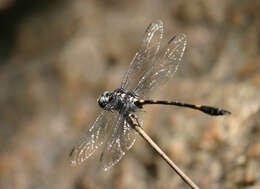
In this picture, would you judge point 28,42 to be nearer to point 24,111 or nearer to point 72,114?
point 24,111

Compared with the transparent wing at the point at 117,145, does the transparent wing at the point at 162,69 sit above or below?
above

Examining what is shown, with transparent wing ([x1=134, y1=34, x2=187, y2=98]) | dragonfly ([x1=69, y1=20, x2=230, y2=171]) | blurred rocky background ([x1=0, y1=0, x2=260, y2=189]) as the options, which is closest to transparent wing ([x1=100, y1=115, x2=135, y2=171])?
dragonfly ([x1=69, y1=20, x2=230, y2=171])

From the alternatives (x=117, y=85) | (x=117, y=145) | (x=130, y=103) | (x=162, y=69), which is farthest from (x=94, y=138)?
(x=117, y=85)

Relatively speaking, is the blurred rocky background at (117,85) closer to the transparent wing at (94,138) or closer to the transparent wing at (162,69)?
the transparent wing at (162,69)

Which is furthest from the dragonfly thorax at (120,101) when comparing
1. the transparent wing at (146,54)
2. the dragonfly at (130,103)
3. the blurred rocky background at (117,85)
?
the blurred rocky background at (117,85)

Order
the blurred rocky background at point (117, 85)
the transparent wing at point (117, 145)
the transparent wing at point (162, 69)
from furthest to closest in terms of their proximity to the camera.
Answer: the blurred rocky background at point (117, 85) → the transparent wing at point (162, 69) → the transparent wing at point (117, 145)

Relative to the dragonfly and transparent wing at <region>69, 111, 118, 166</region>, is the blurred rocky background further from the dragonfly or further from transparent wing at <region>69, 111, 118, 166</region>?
transparent wing at <region>69, 111, 118, 166</region>

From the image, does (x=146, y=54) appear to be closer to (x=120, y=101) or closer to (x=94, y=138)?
(x=120, y=101)

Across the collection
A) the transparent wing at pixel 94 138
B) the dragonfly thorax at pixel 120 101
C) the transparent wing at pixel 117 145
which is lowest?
the transparent wing at pixel 117 145
